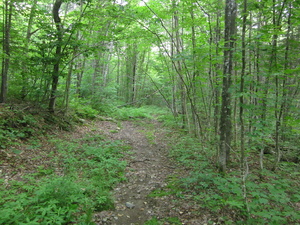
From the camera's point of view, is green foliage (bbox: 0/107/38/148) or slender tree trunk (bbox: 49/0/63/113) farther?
slender tree trunk (bbox: 49/0/63/113)

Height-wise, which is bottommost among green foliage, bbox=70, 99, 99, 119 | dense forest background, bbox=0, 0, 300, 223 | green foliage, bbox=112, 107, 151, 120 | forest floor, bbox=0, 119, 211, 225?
forest floor, bbox=0, 119, 211, 225

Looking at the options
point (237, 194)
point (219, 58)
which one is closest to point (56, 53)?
point (219, 58)

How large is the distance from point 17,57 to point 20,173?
466cm

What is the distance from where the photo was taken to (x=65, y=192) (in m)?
3.38

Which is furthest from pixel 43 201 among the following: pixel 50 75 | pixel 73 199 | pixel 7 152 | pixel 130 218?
pixel 50 75

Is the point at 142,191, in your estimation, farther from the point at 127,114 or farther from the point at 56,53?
the point at 127,114

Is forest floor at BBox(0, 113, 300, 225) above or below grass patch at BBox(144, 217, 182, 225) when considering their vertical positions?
above

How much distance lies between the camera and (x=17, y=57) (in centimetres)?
664

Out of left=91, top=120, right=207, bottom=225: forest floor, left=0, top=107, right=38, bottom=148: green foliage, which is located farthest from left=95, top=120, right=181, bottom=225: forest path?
left=0, top=107, right=38, bottom=148: green foliage

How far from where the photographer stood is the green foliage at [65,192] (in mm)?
2779

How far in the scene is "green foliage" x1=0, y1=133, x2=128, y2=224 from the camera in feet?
9.12

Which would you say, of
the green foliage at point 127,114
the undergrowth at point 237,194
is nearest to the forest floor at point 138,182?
the undergrowth at point 237,194

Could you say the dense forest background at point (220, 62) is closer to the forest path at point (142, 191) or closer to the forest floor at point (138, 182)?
the forest floor at point (138, 182)

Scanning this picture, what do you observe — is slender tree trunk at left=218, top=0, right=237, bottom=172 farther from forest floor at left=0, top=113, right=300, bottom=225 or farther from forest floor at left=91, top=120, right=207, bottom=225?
forest floor at left=91, top=120, right=207, bottom=225
